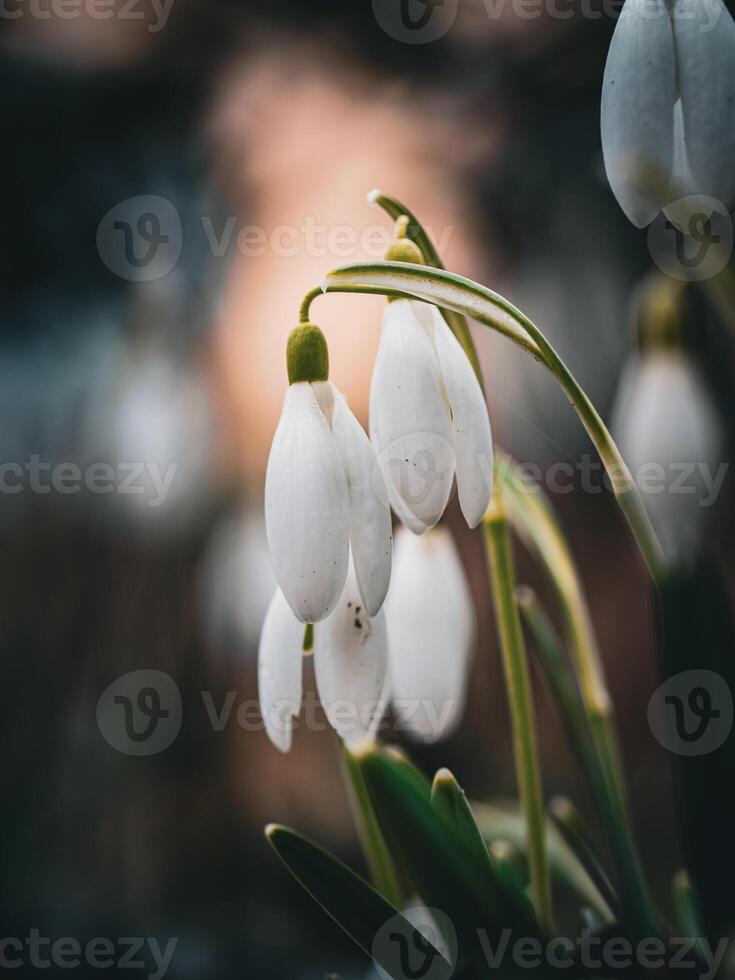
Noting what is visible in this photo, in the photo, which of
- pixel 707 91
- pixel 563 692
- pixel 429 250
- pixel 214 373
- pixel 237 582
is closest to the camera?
pixel 707 91

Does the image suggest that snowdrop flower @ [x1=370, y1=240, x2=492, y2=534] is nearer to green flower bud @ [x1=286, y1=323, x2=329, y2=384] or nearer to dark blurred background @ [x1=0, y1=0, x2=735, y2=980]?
green flower bud @ [x1=286, y1=323, x2=329, y2=384]

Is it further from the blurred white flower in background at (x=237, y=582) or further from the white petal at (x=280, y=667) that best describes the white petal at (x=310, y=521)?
the blurred white flower in background at (x=237, y=582)

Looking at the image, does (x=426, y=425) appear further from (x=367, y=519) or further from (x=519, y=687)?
(x=519, y=687)

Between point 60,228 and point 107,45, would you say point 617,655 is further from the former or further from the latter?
point 107,45

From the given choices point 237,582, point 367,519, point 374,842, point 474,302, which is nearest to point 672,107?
point 474,302

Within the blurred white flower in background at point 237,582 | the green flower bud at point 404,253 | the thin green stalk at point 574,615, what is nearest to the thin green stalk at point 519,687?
the thin green stalk at point 574,615

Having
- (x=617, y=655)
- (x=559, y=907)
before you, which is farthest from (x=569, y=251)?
(x=559, y=907)
